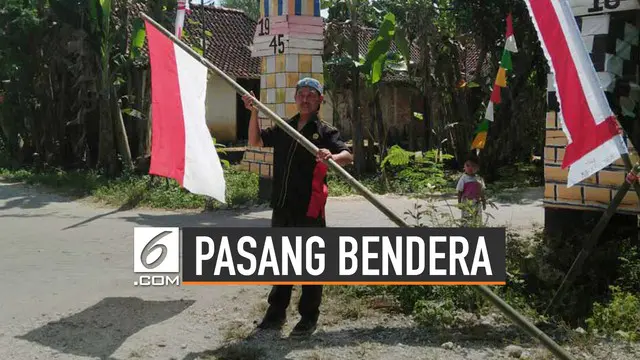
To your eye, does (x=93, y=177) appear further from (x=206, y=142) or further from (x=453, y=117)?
(x=206, y=142)

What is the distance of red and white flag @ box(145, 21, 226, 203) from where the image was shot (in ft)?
15.4

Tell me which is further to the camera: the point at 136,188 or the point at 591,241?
the point at 136,188

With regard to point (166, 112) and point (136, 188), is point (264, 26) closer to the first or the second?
point (136, 188)

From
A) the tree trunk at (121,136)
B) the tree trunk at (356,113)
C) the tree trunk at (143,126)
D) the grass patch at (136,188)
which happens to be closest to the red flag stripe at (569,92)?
the grass patch at (136,188)

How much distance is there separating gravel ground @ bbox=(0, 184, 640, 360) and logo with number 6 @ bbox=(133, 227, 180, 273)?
0.25 metres

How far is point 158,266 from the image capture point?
20.0 feet

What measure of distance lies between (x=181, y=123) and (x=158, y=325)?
1548 mm

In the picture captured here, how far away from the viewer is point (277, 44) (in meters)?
10.9

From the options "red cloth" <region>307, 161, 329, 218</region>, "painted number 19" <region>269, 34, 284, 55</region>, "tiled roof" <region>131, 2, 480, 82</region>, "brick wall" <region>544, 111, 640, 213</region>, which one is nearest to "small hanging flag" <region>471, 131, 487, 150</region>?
"brick wall" <region>544, 111, 640, 213</region>

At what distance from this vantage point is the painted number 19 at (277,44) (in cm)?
1082

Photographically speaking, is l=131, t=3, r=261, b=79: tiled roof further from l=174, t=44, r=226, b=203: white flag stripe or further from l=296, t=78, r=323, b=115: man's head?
l=296, t=78, r=323, b=115: man's head

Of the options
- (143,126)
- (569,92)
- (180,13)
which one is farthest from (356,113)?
(569,92)

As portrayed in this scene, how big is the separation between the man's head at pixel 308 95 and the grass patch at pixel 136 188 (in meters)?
6.49

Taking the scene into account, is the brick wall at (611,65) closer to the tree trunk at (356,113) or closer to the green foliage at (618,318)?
the green foliage at (618,318)
